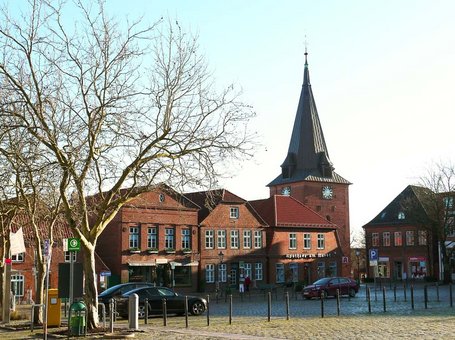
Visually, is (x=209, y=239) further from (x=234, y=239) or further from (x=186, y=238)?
(x=234, y=239)

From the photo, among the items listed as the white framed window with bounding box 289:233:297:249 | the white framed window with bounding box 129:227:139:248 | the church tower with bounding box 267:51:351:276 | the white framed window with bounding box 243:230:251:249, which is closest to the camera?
the white framed window with bounding box 129:227:139:248

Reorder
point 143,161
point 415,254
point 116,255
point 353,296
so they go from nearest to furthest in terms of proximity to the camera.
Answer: point 143,161, point 353,296, point 116,255, point 415,254

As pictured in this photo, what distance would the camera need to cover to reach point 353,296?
148 feet

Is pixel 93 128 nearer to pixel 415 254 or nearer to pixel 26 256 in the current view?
pixel 26 256

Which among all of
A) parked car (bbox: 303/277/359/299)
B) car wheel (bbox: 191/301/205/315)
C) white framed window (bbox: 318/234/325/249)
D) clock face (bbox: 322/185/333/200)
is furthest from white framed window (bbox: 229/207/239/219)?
car wheel (bbox: 191/301/205/315)

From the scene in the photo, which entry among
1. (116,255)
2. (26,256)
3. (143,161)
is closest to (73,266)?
(143,161)

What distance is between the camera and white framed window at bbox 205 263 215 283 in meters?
60.7

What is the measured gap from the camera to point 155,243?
5781cm

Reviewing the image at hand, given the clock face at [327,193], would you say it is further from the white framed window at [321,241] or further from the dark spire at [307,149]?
the white framed window at [321,241]

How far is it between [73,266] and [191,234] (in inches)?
1643

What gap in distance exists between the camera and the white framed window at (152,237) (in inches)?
2255

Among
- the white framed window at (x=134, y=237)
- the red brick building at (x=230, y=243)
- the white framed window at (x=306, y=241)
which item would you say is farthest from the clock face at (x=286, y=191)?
the white framed window at (x=134, y=237)

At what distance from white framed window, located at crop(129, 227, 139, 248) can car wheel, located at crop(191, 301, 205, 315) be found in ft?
84.9

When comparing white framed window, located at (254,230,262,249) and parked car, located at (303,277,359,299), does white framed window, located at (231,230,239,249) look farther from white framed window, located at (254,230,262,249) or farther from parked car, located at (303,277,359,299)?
parked car, located at (303,277,359,299)
